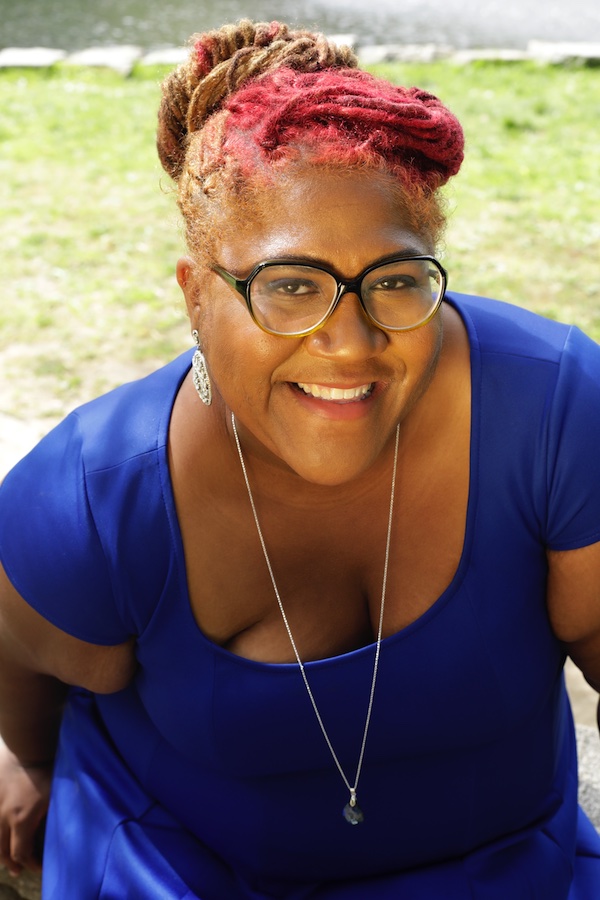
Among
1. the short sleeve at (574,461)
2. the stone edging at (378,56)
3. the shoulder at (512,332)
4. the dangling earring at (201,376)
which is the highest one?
the stone edging at (378,56)

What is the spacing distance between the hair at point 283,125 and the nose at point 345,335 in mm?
167

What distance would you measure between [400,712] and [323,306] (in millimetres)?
701

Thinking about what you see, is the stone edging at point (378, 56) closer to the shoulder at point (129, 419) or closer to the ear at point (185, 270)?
the shoulder at point (129, 419)

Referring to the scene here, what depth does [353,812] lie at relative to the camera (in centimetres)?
188

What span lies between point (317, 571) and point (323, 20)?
9499mm

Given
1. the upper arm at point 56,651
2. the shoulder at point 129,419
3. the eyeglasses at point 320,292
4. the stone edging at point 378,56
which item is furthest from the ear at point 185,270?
the stone edging at point 378,56

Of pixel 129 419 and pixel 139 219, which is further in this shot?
pixel 139 219

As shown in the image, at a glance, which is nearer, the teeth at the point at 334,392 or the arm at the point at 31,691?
the teeth at the point at 334,392

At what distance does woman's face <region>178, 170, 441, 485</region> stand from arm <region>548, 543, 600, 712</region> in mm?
377

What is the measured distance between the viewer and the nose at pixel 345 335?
1584 millimetres

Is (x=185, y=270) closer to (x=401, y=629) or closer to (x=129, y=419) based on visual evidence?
(x=129, y=419)

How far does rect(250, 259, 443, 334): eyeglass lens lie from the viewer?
5.18 feet

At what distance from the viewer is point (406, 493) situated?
1.91m

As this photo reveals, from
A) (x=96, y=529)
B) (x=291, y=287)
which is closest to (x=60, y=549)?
(x=96, y=529)
